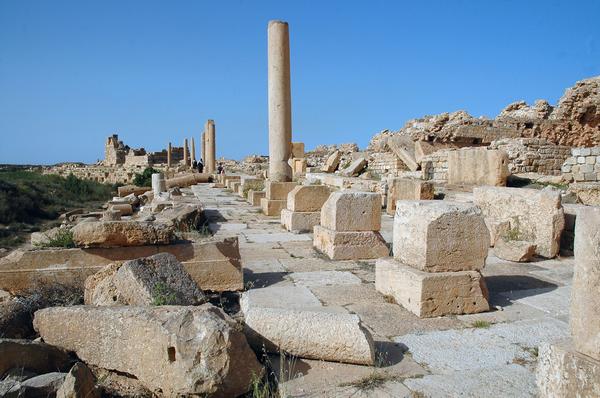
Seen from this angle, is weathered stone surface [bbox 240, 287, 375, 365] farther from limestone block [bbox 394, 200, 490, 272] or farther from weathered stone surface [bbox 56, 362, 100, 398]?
limestone block [bbox 394, 200, 490, 272]

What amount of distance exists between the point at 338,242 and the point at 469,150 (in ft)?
24.6

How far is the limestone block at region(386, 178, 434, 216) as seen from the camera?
10.0 metres

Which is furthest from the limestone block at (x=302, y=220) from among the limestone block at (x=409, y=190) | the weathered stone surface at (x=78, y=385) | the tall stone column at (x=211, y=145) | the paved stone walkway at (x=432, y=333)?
the tall stone column at (x=211, y=145)

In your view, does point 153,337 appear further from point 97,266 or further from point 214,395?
point 97,266

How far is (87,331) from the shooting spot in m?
2.97

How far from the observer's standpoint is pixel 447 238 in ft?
13.6

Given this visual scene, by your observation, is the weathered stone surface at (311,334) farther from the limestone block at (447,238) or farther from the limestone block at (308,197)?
the limestone block at (308,197)

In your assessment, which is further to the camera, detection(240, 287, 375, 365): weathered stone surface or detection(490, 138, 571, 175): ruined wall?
detection(490, 138, 571, 175): ruined wall

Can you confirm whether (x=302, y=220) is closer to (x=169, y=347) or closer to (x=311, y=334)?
(x=311, y=334)

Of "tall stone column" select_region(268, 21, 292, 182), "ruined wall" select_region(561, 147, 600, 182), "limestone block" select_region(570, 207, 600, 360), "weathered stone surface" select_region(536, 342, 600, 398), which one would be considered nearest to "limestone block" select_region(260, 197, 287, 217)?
"tall stone column" select_region(268, 21, 292, 182)

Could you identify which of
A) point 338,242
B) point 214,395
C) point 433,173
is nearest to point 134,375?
point 214,395

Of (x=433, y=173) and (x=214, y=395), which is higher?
(x=433, y=173)

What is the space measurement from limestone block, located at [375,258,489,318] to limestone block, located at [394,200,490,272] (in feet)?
0.32

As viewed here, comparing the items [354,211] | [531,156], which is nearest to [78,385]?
[354,211]
